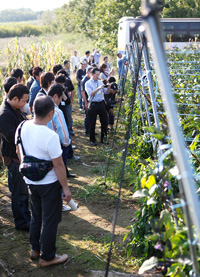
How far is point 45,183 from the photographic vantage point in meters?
3.11

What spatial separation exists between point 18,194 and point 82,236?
2.78 ft

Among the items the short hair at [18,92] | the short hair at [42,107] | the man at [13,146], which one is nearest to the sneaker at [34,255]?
the man at [13,146]

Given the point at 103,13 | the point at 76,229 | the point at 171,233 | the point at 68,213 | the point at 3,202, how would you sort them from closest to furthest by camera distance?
the point at 171,233, the point at 76,229, the point at 68,213, the point at 3,202, the point at 103,13

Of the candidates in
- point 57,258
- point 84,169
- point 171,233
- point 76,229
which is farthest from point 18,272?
point 84,169

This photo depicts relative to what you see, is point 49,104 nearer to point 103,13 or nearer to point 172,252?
point 172,252

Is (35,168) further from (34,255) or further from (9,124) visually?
(34,255)

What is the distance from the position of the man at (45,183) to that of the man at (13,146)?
64cm

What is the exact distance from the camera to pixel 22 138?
3092 mm

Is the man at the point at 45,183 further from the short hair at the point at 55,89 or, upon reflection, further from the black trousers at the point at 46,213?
the short hair at the point at 55,89

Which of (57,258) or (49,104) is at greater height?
(49,104)

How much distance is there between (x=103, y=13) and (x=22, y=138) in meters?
19.8

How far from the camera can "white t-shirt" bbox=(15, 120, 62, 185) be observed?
2973 millimetres

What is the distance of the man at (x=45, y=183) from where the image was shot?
2994 millimetres

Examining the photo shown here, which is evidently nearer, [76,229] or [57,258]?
[57,258]
